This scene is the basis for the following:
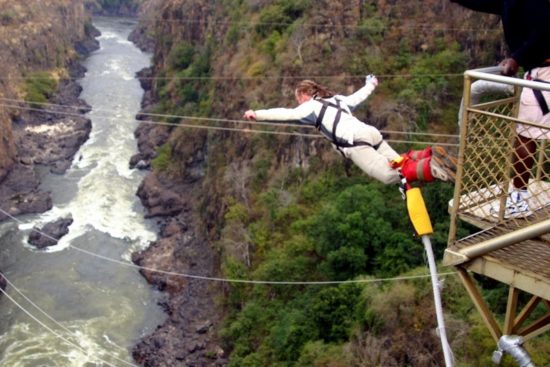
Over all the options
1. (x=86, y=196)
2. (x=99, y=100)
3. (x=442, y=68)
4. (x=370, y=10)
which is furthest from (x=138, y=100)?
(x=442, y=68)

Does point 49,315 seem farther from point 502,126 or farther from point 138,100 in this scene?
point 138,100

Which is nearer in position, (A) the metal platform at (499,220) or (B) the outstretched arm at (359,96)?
(A) the metal platform at (499,220)

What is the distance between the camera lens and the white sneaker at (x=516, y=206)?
4.55 m

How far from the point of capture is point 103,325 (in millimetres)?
23562

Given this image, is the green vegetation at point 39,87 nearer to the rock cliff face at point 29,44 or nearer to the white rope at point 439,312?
the rock cliff face at point 29,44

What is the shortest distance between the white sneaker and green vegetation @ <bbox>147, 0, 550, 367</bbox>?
8.50m

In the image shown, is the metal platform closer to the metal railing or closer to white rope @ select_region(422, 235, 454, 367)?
the metal railing

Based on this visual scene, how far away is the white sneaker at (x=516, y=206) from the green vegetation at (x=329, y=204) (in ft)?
27.9

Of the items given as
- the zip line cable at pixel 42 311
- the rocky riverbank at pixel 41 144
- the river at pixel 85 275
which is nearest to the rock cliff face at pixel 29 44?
the rocky riverbank at pixel 41 144

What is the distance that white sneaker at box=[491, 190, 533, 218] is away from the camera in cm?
455

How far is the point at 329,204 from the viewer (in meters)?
20.9

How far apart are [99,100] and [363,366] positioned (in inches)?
1506

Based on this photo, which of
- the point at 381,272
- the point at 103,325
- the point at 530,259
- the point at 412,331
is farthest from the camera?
the point at 103,325

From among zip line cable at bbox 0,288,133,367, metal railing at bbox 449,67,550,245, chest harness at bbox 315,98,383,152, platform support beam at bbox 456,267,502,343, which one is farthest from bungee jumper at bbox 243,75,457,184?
zip line cable at bbox 0,288,133,367
